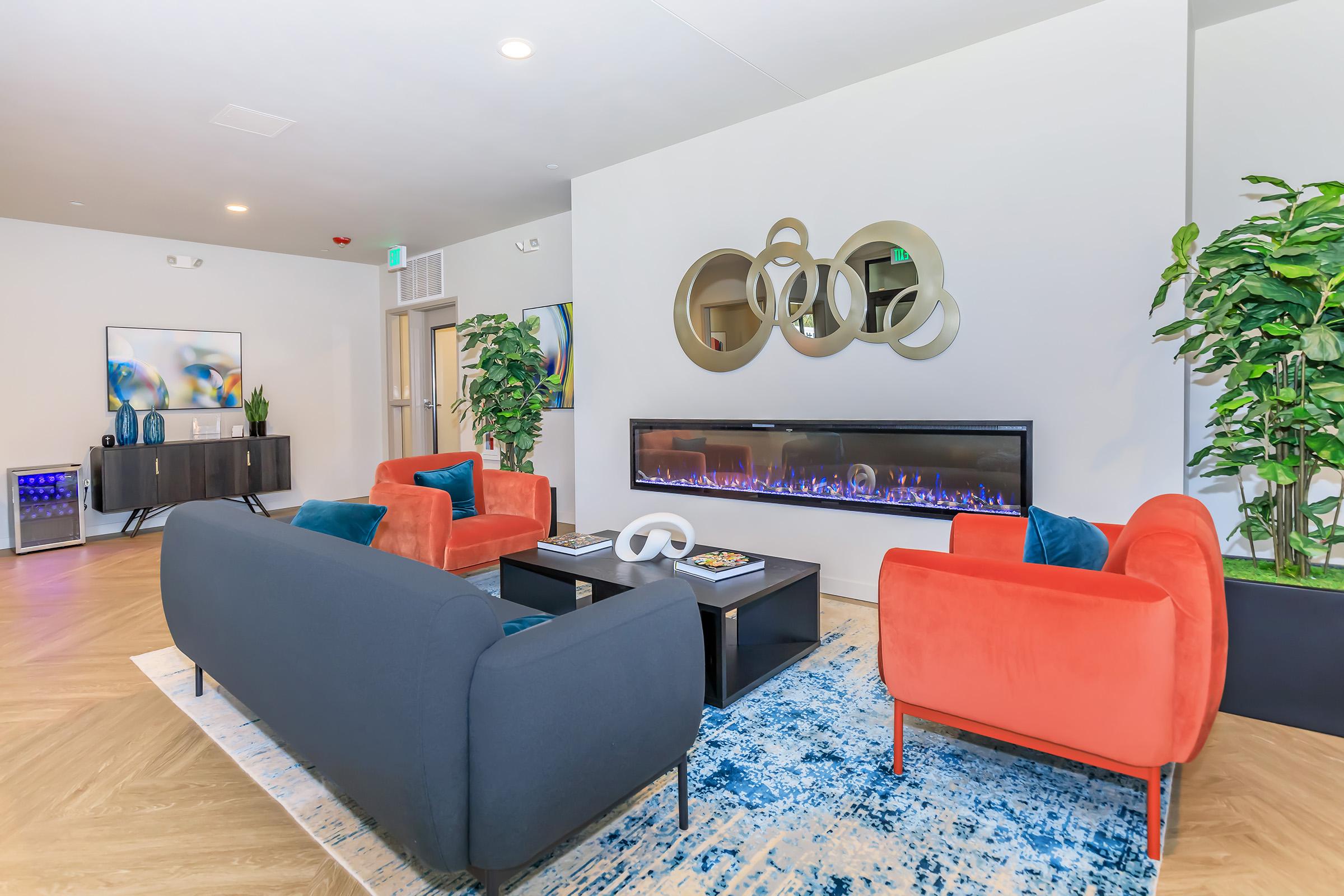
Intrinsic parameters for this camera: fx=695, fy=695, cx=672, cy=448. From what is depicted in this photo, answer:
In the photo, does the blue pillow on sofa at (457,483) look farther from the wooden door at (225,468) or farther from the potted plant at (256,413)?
the potted plant at (256,413)

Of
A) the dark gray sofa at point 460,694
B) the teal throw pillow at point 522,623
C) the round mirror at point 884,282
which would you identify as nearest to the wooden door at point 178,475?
the dark gray sofa at point 460,694

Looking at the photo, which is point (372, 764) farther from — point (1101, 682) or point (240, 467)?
point (240, 467)

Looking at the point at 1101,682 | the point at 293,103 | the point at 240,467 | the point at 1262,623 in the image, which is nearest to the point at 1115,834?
the point at 1101,682

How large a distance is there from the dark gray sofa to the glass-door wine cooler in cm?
517

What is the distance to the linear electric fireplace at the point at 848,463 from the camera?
3.27m

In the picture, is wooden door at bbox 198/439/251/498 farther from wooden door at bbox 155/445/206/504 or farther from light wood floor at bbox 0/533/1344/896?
light wood floor at bbox 0/533/1344/896

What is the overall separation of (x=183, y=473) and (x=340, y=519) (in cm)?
462

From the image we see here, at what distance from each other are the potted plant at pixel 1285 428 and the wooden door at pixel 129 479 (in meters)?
7.05

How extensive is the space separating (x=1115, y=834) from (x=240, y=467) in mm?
6973

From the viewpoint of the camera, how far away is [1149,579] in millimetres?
1648

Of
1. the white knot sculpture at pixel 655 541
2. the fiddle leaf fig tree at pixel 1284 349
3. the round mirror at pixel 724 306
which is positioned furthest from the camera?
the round mirror at pixel 724 306

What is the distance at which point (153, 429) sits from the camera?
19.7 feet

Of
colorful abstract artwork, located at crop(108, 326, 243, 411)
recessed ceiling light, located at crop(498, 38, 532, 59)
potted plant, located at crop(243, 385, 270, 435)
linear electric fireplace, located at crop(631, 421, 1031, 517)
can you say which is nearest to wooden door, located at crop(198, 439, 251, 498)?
potted plant, located at crop(243, 385, 270, 435)

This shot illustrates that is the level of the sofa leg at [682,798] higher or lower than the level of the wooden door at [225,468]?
lower
